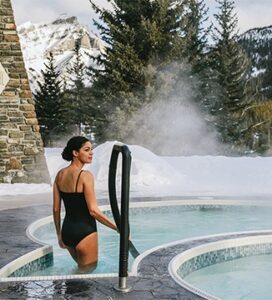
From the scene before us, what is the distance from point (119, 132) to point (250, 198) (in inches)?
417

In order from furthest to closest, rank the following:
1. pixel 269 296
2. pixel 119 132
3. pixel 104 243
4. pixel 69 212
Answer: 1. pixel 119 132
2. pixel 104 243
3. pixel 269 296
4. pixel 69 212

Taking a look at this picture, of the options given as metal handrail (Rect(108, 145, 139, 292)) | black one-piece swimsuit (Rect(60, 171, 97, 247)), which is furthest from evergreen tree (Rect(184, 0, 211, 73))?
metal handrail (Rect(108, 145, 139, 292))

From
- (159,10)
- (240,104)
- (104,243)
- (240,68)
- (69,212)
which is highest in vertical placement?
(159,10)

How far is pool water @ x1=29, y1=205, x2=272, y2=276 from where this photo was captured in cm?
608

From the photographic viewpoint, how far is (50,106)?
27.0 metres

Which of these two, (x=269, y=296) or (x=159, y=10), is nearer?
(x=269, y=296)

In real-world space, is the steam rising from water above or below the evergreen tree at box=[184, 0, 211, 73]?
below

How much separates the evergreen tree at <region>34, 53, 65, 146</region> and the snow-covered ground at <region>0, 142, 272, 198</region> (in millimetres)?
13821

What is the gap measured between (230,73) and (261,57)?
86.2ft

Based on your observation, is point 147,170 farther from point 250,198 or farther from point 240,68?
point 240,68

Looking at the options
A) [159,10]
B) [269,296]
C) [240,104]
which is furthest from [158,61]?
[269,296]

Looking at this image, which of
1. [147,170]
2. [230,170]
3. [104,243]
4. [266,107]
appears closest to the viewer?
[104,243]

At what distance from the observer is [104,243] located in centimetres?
593

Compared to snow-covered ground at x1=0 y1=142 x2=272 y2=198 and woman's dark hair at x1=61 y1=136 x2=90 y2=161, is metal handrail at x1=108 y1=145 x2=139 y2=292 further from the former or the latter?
snow-covered ground at x1=0 y1=142 x2=272 y2=198
